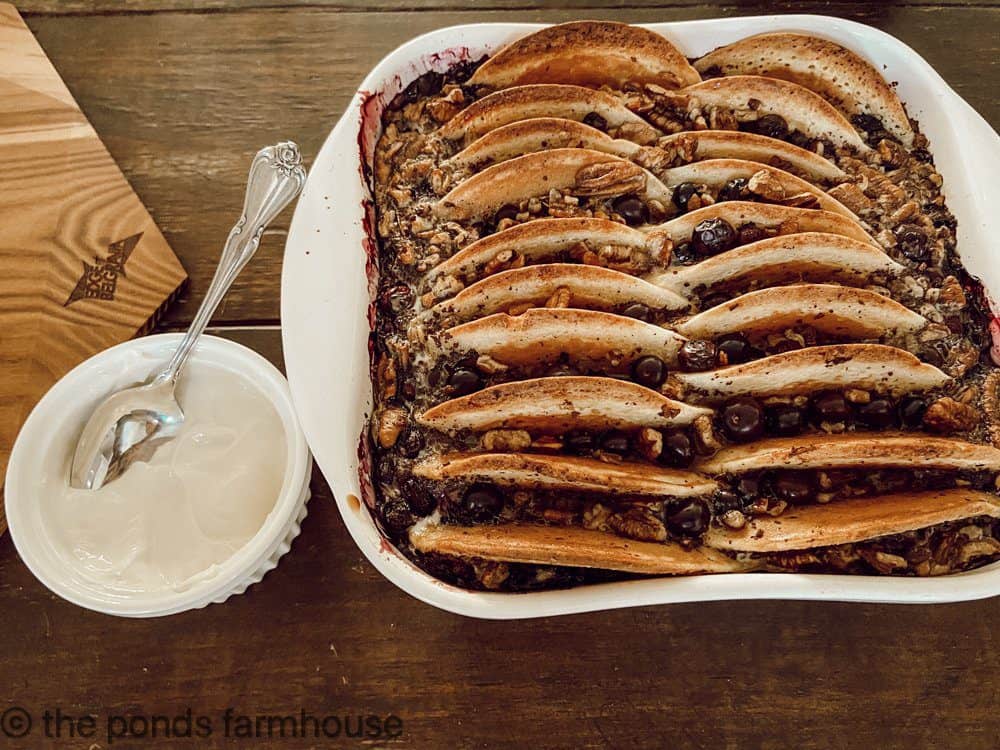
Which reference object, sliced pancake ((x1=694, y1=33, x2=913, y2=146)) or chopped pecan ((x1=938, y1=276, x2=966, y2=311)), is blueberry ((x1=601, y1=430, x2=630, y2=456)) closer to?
chopped pecan ((x1=938, y1=276, x2=966, y2=311))

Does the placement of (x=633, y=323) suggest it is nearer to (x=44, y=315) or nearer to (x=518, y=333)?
(x=518, y=333)

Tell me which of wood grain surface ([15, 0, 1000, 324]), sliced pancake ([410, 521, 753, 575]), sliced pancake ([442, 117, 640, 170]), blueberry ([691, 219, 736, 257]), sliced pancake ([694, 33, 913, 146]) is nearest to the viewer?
sliced pancake ([410, 521, 753, 575])

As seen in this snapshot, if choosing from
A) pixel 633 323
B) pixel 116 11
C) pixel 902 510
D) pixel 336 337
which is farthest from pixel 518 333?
pixel 116 11

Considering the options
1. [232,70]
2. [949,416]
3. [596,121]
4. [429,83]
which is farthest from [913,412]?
[232,70]

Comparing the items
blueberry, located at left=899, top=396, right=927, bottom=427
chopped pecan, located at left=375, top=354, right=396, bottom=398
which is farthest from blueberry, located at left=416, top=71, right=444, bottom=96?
blueberry, located at left=899, top=396, right=927, bottom=427

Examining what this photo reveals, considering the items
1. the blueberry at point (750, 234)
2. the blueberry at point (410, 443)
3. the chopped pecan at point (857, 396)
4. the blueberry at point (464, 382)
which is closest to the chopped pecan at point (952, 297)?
the chopped pecan at point (857, 396)

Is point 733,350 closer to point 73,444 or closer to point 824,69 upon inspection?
point 824,69
